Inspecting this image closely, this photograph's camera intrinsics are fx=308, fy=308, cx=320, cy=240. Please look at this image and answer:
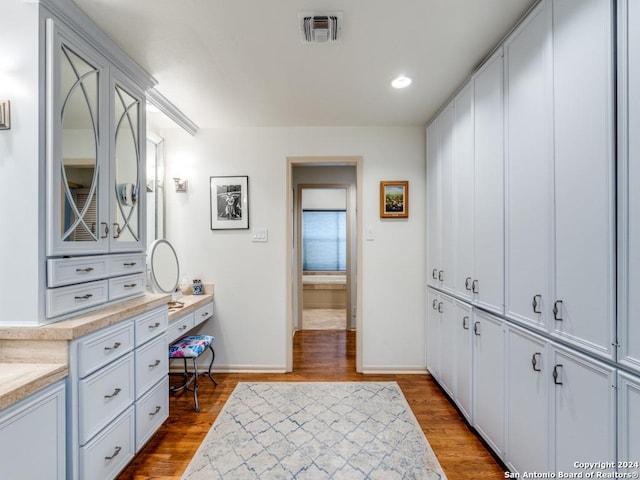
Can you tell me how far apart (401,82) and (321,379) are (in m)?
2.70

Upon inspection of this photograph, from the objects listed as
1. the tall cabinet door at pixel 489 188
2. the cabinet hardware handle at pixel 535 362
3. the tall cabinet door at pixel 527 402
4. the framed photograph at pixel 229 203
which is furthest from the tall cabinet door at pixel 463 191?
the framed photograph at pixel 229 203

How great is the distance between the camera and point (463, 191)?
2.27 m

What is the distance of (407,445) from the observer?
201 centimetres

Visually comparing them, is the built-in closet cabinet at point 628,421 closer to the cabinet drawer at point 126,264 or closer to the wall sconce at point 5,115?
the cabinet drawer at point 126,264

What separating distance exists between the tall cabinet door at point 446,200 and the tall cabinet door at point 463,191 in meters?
0.08

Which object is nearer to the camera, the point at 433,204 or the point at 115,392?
the point at 115,392

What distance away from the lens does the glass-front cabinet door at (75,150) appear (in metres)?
1.43

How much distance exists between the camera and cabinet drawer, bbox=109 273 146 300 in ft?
5.97

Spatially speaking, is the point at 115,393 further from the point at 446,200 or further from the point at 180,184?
the point at 446,200

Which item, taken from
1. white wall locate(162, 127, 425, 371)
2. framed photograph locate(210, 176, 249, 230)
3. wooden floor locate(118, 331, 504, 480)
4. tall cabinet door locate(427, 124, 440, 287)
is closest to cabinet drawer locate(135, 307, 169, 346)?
wooden floor locate(118, 331, 504, 480)

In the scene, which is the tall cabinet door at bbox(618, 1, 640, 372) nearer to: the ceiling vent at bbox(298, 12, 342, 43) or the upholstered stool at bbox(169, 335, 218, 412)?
the ceiling vent at bbox(298, 12, 342, 43)

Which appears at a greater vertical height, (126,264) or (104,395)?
(126,264)

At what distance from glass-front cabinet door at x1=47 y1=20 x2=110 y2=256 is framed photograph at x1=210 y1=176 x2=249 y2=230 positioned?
1419 mm

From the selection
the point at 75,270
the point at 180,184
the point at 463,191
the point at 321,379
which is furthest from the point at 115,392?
the point at 463,191
